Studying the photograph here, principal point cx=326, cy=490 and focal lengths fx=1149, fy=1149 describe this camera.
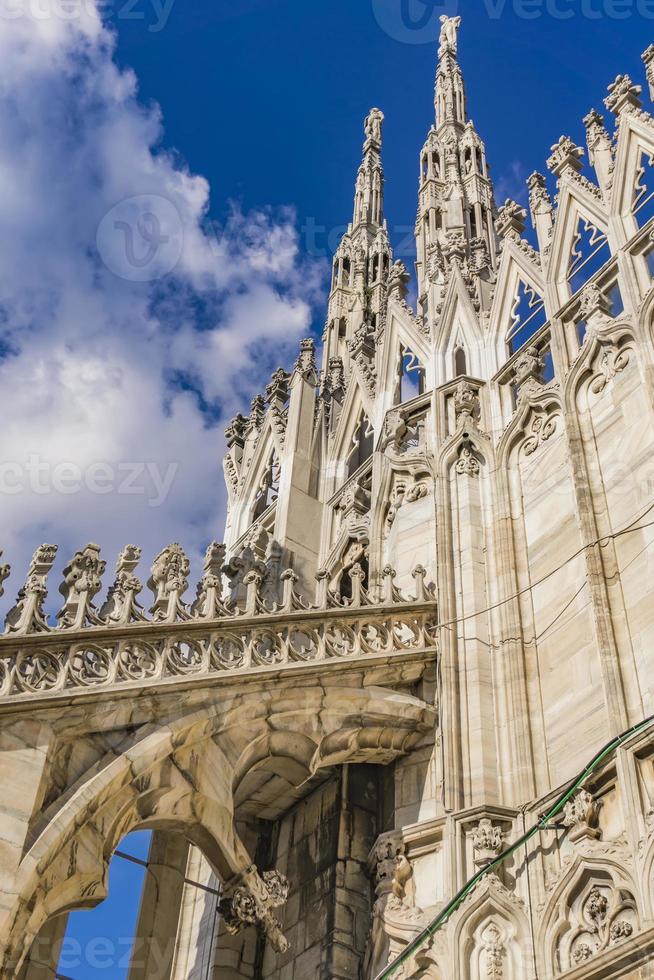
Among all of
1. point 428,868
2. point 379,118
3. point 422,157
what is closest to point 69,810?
point 428,868

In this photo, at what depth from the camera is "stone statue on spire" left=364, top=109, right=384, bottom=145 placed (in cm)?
3175

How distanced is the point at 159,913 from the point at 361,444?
8.45 metres

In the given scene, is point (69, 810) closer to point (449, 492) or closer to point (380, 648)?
point (380, 648)

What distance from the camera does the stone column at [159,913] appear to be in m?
13.5

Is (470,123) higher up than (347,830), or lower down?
higher up

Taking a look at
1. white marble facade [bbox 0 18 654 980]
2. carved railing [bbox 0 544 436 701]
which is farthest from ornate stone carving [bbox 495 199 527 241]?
carved railing [bbox 0 544 436 701]

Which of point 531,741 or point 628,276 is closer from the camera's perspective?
point 531,741

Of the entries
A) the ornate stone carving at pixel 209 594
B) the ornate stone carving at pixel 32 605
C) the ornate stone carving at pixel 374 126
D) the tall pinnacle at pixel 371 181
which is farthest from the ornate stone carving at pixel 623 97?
the ornate stone carving at pixel 374 126

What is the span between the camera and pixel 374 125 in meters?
32.3

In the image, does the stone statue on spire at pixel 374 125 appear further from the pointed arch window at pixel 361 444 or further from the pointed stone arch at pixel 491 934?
the pointed stone arch at pixel 491 934

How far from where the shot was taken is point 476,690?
39.0ft

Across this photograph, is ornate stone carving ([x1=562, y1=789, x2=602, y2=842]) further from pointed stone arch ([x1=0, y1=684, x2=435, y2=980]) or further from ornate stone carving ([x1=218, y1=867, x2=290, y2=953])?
ornate stone carving ([x1=218, y1=867, x2=290, y2=953])

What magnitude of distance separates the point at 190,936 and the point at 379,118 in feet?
81.2

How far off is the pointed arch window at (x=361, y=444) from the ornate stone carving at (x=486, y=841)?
889cm
